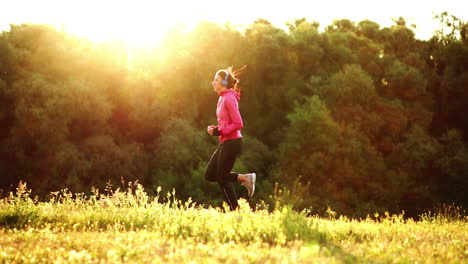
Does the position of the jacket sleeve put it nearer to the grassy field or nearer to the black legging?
the black legging

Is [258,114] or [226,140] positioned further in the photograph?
[258,114]

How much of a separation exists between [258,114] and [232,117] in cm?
2486

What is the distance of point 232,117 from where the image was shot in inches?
281

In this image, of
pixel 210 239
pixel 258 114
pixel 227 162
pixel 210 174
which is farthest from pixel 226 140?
pixel 258 114

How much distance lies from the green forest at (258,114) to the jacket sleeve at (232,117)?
62.1 feet

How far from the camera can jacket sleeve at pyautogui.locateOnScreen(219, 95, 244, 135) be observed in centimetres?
712

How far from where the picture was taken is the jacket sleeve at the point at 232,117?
7.12 m

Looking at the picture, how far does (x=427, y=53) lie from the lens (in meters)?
33.6

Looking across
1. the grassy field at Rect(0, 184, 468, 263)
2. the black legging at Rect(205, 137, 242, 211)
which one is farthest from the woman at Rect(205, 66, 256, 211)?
the grassy field at Rect(0, 184, 468, 263)

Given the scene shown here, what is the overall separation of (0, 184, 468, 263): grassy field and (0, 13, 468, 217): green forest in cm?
1948

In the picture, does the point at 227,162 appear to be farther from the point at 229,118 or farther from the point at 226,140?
the point at 229,118

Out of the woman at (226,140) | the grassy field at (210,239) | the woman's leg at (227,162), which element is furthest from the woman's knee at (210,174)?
the grassy field at (210,239)

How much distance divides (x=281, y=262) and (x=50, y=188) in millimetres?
23634

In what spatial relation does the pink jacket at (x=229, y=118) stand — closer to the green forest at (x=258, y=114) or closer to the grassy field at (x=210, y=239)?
the grassy field at (x=210, y=239)
